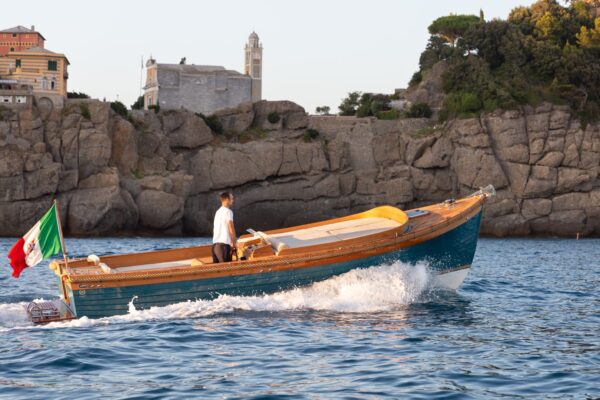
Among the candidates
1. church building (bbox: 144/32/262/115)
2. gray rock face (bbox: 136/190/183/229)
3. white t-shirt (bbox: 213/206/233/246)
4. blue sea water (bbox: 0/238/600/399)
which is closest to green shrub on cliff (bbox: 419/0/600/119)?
→ church building (bbox: 144/32/262/115)

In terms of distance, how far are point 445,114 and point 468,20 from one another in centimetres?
1387

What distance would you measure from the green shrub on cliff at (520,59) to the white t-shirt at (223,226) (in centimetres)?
5060

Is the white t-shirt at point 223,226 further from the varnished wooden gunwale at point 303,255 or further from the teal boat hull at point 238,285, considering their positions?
the teal boat hull at point 238,285

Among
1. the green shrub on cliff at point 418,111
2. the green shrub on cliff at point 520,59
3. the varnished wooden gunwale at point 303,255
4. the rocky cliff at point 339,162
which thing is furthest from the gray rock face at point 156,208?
the varnished wooden gunwale at point 303,255

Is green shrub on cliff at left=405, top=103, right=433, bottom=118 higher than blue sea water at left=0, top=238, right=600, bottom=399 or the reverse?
higher

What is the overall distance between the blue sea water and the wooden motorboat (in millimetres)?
251

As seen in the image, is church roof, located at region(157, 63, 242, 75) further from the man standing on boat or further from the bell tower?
the man standing on boat

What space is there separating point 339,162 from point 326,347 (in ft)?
167

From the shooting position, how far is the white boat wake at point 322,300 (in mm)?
16375

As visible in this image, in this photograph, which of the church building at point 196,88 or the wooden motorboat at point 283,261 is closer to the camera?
the wooden motorboat at point 283,261

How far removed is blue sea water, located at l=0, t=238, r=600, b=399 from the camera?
1166cm

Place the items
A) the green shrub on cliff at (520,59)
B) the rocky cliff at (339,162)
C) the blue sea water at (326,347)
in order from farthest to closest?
1. the green shrub on cliff at (520,59)
2. the rocky cliff at (339,162)
3. the blue sea water at (326,347)

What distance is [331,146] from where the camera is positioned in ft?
214

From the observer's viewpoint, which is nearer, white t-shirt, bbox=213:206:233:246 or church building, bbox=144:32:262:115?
white t-shirt, bbox=213:206:233:246
